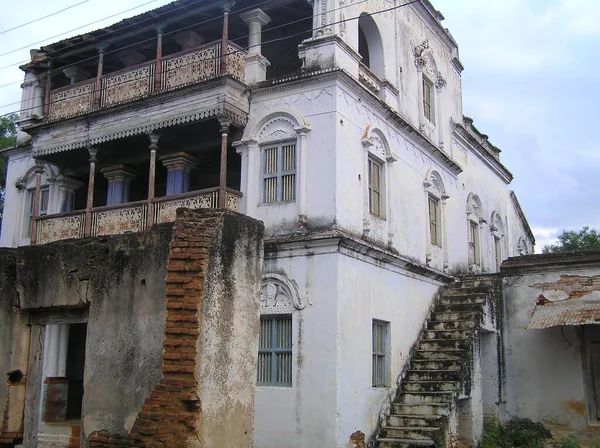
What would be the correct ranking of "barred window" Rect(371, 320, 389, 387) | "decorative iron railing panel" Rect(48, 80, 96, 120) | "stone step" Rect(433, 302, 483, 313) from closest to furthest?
1. "barred window" Rect(371, 320, 389, 387)
2. "stone step" Rect(433, 302, 483, 313)
3. "decorative iron railing panel" Rect(48, 80, 96, 120)

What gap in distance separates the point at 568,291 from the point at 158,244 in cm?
1078

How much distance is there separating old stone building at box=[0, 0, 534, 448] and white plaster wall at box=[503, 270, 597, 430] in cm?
67

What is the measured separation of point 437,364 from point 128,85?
890 centimetres

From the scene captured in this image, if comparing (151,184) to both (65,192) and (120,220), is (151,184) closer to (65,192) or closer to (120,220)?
(120,220)

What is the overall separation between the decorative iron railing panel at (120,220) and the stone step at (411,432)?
20.6ft

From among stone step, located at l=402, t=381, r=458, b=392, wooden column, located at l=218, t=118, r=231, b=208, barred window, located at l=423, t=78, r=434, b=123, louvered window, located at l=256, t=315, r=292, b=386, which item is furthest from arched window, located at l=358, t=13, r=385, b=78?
stone step, located at l=402, t=381, r=458, b=392

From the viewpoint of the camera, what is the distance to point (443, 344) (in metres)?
14.7

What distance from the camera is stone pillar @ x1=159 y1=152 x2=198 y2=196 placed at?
14992mm

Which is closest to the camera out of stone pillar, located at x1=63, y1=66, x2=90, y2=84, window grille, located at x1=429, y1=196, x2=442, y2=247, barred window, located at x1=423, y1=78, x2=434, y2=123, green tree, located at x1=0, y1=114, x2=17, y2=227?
window grille, located at x1=429, y1=196, x2=442, y2=247

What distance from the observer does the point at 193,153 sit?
50.8ft

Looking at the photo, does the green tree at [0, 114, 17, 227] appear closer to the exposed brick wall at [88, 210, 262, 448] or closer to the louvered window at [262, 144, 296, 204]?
the louvered window at [262, 144, 296, 204]

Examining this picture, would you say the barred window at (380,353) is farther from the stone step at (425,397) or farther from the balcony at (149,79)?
the balcony at (149,79)

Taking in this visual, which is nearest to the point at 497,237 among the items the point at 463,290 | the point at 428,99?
the point at 463,290

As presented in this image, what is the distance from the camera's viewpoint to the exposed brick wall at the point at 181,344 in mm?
6703
